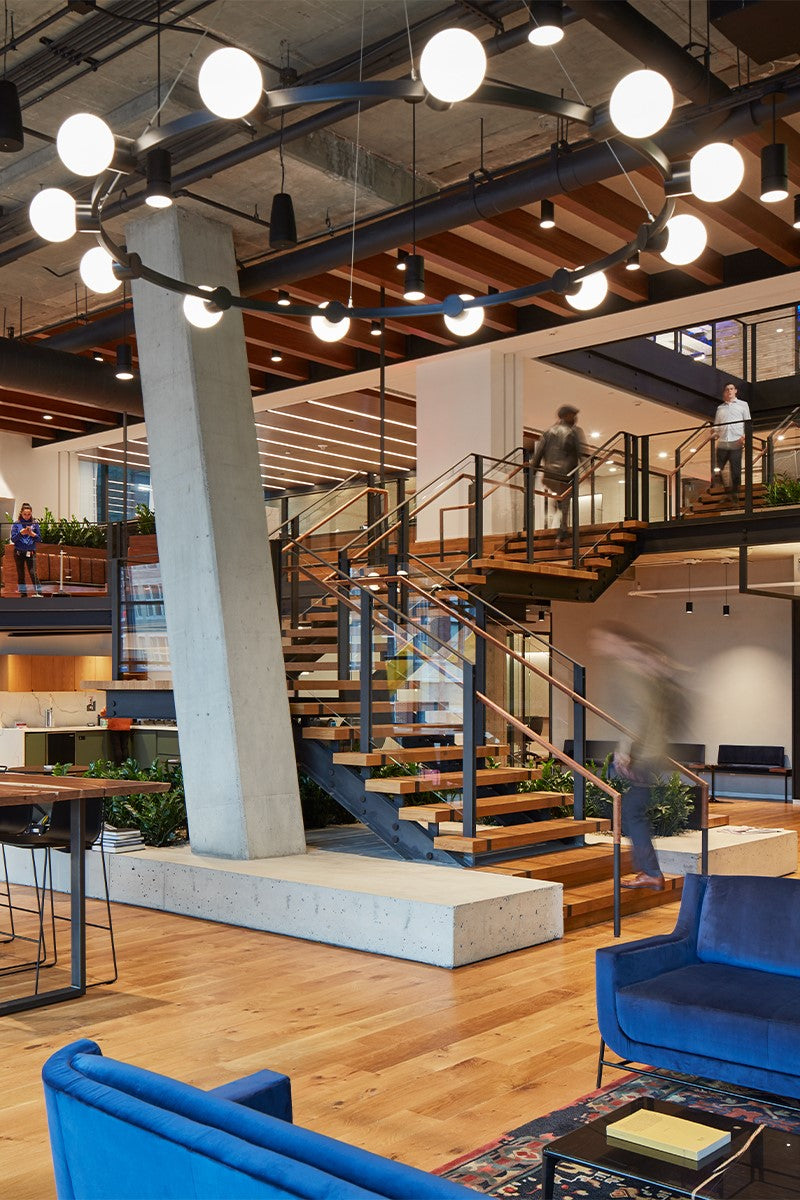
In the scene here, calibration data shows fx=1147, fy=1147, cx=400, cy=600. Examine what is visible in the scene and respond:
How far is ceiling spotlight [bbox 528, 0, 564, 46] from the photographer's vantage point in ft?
12.3

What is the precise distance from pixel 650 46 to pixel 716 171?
6.97 feet

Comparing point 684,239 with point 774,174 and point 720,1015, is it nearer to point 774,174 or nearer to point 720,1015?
point 774,174

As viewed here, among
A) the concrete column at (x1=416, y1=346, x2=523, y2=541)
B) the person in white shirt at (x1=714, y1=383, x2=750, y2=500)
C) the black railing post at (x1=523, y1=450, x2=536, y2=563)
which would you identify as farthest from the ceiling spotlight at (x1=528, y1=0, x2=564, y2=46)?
the person in white shirt at (x1=714, y1=383, x2=750, y2=500)

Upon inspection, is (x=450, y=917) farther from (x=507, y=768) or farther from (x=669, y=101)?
(x=669, y=101)

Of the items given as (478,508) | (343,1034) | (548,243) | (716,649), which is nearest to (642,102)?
(343,1034)

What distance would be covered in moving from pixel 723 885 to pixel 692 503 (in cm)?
862

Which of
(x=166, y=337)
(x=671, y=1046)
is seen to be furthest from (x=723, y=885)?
(x=166, y=337)

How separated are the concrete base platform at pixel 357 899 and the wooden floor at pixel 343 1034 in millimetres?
116

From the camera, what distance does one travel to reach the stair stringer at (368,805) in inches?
307

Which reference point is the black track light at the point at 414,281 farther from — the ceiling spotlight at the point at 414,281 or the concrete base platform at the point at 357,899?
the concrete base platform at the point at 357,899

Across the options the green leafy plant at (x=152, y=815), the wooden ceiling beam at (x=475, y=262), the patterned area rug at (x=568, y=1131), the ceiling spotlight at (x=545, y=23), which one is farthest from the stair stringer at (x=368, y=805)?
the ceiling spotlight at (x=545, y=23)

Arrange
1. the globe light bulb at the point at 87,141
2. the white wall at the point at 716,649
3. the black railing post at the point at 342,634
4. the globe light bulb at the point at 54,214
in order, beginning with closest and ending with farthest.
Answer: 1. the globe light bulb at the point at 87,141
2. the globe light bulb at the point at 54,214
3. the black railing post at the point at 342,634
4. the white wall at the point at 716,649

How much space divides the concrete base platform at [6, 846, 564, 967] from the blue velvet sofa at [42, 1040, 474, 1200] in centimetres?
424

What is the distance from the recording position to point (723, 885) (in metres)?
4.61
